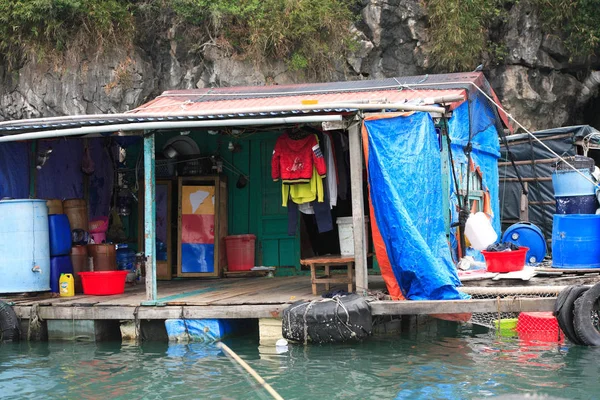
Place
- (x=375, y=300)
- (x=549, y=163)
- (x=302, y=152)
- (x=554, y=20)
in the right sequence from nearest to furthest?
(x=375, y=300) < (x=302, y=152) < (x=549, y=163) < (x=554, y=20)

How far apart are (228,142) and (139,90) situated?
24.5 feet

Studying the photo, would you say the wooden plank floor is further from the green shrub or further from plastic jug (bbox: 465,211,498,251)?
the green shrub

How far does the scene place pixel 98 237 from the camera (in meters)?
12.4

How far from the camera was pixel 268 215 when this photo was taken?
13.0m

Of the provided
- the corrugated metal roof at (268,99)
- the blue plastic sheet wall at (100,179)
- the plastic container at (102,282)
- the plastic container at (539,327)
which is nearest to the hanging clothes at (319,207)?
the corrugated metal roof at (268,99)

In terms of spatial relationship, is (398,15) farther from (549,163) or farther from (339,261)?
(339,261)

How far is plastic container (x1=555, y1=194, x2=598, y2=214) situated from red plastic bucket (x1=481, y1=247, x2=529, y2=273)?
3.37 m

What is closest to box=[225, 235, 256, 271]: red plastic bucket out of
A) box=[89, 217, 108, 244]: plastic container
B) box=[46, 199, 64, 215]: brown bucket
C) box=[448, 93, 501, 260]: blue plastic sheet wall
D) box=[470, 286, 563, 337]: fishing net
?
box=[89, 217, 108, 244]: plastic container

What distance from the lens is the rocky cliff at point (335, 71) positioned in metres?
19.5

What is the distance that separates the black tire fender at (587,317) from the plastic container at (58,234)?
23.6ft

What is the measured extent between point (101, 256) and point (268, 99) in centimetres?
395

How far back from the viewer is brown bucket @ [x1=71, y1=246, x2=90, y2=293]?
11375 mm

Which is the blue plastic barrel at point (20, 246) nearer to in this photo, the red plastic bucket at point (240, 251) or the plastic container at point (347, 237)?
the red plastic bucket at point (240, 251)

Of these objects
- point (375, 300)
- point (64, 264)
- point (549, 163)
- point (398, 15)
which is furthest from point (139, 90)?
point (375, 300)
